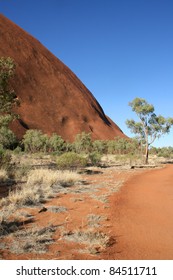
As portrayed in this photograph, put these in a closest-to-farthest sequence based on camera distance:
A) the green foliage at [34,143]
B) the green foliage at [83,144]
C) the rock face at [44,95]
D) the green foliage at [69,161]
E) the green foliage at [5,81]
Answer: the green foliage at [5,81], the green foliage at [69,161], the green foliage at [83,144], the green foliage at [34,143], the rock face at [44,95]

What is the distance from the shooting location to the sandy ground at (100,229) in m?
4.40

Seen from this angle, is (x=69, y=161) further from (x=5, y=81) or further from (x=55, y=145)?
(x=55, y=145)

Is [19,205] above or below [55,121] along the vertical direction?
below

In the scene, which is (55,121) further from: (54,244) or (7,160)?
(54,244)

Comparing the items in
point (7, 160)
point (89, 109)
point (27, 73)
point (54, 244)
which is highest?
point (27, 73)

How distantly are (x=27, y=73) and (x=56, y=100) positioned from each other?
11741mm

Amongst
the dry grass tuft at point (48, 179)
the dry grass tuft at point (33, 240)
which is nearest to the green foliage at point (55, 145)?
the dry grass tuft at point (48, 179)

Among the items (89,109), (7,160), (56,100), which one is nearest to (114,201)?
(7,160)

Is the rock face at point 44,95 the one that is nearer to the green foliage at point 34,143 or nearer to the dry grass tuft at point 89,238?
the green foliage at point 34,143

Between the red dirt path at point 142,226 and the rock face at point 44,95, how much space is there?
52.8 m

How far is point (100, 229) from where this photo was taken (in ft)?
19.1

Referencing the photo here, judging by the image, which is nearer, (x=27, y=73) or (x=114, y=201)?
(x=114, y=201)
